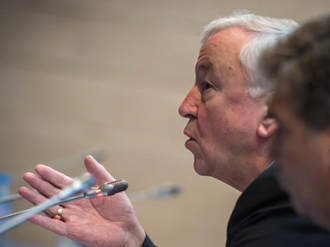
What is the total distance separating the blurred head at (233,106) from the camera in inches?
52.1

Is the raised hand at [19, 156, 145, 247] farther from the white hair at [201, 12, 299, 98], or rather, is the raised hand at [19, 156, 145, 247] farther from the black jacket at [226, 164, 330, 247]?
the white hair at [201, 12, 299, 98]

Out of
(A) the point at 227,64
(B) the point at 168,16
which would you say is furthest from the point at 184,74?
(A) the point at 227,64

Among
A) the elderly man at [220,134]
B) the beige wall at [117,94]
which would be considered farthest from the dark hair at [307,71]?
the beige wall at [117,94]

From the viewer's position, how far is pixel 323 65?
23.3 inches

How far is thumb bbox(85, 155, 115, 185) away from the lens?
1.44 meters

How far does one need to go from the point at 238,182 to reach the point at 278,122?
Result: 0.72 metres

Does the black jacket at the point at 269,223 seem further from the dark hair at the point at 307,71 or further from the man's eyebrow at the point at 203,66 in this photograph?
the dark hair at the point at 307,71

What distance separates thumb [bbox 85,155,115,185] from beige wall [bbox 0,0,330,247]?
6.97 feet

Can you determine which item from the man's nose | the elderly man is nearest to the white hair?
the elderly man

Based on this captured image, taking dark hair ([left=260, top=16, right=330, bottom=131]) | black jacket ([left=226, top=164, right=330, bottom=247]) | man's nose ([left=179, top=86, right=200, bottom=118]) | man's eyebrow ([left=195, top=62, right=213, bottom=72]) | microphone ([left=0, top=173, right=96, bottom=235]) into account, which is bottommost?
black jacket ([left=226, top=164, right=330, bottom=247])

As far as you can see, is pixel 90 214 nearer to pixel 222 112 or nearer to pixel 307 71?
pixel 222 112

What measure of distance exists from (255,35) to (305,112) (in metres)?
0.81

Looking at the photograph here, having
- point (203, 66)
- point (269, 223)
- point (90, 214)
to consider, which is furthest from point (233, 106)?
point (90, 214)

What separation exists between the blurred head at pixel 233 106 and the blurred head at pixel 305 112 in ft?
2.11
